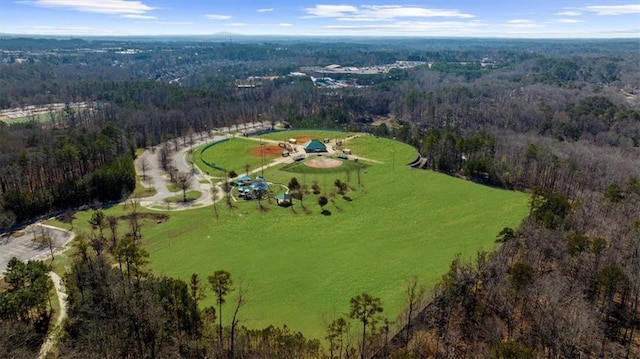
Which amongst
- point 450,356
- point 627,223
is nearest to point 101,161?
point 450,356

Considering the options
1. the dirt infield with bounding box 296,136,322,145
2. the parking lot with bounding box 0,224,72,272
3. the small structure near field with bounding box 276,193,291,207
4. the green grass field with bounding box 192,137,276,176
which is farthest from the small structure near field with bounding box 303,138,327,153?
the parking lot with bounding box 0,224,72,272

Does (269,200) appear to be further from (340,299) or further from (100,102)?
(100,102)

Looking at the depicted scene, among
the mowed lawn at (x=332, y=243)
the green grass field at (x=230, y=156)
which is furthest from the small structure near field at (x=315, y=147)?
the mowed lawn at (x=332, y=243)

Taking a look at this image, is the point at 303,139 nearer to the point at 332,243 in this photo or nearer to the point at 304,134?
the point at 304,134

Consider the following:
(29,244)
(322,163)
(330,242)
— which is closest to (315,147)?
(322,163)

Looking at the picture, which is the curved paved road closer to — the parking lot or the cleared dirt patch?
the parking lot
